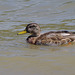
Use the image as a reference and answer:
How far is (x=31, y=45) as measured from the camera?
10055 mm

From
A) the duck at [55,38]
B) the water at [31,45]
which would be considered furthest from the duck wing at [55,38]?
the water at [31,45]

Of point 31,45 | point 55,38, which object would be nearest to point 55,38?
point 55,38

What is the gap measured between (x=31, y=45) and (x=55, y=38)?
3.14 ft

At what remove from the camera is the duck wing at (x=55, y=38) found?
9906 mm

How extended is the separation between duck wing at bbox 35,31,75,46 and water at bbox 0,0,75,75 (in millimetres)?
335

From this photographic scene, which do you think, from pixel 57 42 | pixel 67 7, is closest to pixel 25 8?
pixel 67 7

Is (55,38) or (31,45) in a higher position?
(55,38)

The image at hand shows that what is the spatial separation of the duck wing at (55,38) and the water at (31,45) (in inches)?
13.2

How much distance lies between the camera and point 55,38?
9969mm

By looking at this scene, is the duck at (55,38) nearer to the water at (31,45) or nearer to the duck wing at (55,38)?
the duck wing at (55,38)

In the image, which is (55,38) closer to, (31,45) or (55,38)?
(55,38)

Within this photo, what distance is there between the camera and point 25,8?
53.0 ft

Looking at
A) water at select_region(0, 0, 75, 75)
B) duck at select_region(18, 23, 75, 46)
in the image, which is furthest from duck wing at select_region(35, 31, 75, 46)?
water at select_region(0, 0, 75, 75)

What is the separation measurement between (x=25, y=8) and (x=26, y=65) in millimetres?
9097
